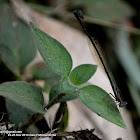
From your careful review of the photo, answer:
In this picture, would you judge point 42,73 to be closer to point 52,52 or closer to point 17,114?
point 17,114

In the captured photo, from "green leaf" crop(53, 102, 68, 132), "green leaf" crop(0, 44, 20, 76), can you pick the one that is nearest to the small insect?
"green leaf" crop(53, 102, 68, 132)

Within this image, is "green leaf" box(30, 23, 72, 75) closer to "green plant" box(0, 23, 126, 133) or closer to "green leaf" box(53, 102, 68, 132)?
"green plant" box(0, 23, 126, 133)

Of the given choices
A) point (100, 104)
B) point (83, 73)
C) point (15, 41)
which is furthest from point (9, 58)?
point (100, 104)

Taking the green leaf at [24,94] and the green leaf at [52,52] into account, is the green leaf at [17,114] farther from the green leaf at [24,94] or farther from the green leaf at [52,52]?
the green leaf at [52,52]

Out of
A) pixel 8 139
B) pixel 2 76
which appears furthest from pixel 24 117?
pixel 2 76

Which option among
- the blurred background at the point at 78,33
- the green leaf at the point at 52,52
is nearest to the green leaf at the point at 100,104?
the green leaf at the point at 52,52

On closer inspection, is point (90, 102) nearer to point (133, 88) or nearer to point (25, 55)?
point (25, 55)
